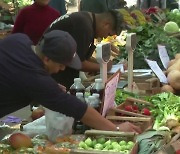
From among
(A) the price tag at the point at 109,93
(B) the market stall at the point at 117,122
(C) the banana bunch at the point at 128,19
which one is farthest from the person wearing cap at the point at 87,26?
(C) the banana bunch at the point at 128,19

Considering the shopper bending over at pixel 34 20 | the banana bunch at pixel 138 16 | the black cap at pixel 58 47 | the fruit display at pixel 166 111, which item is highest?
Result: the black cap at pixel 58 47

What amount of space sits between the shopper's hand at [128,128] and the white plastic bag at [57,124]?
13.5 inches

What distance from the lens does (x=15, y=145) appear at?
9.35ft

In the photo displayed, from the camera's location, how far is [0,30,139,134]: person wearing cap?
2742mm

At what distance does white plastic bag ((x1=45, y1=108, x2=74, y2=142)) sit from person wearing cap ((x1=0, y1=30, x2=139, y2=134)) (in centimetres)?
17

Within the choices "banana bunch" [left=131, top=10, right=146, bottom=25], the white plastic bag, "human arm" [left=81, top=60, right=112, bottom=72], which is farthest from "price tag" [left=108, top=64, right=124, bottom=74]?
"banana bunch" [left=131, top=10, right=146, bottom=25]

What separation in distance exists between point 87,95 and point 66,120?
50 cm

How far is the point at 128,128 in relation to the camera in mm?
3055

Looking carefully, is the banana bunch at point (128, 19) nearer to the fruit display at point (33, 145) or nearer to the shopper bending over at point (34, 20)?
the shopper bending over at point (34, 20)

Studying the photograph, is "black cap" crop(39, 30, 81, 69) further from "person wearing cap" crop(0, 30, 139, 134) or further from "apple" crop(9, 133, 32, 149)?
"apple" crop(9, 133, 32, 149)

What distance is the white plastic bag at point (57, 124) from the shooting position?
9.87 feet

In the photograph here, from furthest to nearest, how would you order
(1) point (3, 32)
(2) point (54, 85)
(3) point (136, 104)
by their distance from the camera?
(1) point (3, 32)
(3) point (136, 104)
(2) point (54, 85)

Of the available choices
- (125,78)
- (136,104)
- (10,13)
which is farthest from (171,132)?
(10,13)

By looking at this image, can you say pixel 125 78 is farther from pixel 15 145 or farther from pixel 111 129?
pixel 15 145
